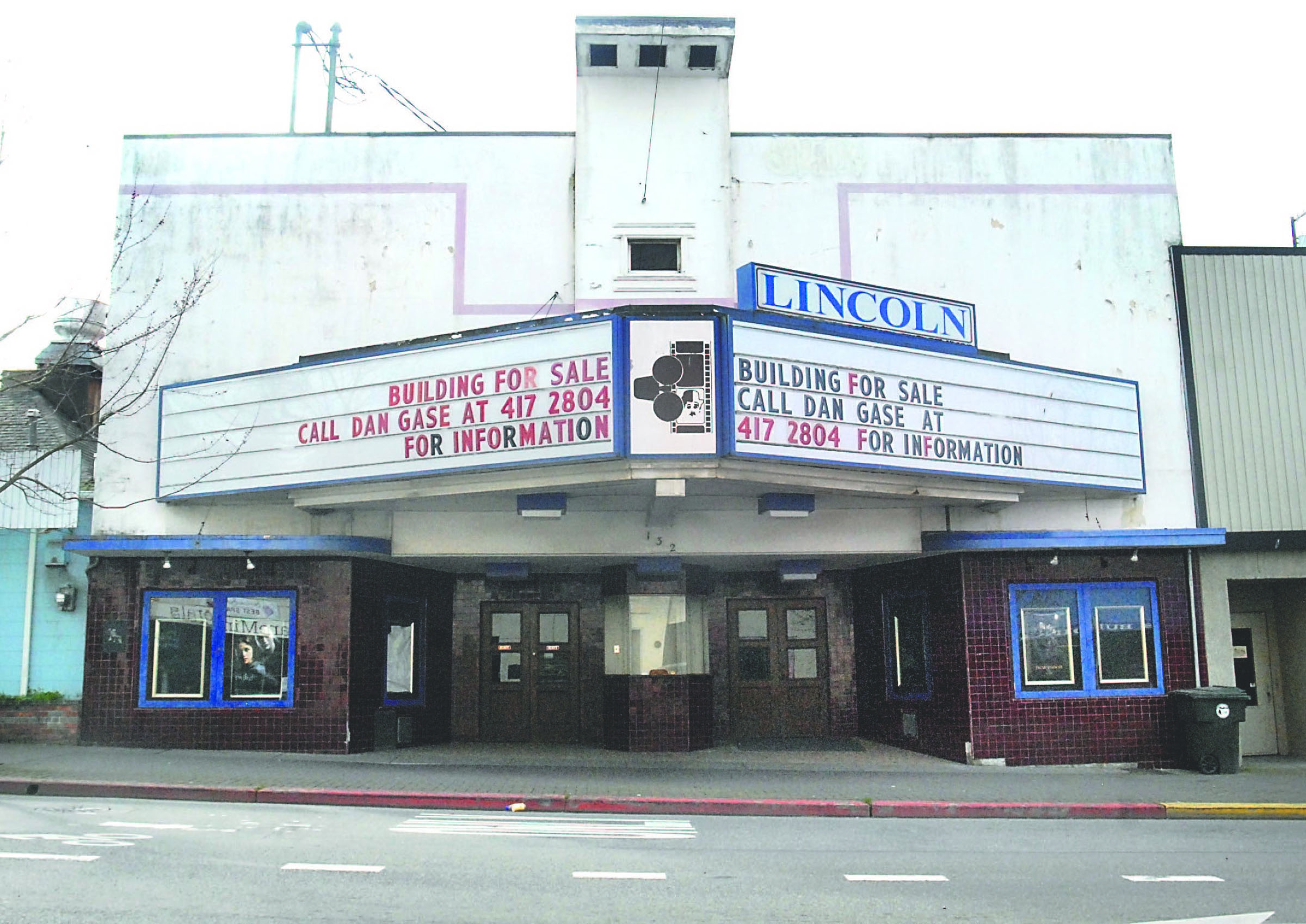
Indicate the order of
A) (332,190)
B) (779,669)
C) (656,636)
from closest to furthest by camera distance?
(332,190), (656,636), (779,669)

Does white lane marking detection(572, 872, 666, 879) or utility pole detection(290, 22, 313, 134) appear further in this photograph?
utility pole detection(290, 22, 313, 134)

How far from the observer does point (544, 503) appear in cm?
1434

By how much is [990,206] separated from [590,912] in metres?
12.9

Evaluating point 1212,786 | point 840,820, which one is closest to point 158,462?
point 840,820

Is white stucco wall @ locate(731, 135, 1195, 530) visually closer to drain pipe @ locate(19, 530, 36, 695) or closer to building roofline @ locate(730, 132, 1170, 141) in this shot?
building roofline @ locate(730, 132, 1170, 141)

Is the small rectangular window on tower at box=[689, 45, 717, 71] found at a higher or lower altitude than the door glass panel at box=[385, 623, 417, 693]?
higher

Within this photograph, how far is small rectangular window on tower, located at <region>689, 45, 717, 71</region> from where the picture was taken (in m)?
16.6

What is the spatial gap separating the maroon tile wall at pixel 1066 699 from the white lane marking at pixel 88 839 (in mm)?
10476

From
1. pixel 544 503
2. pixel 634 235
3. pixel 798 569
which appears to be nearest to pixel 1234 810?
pixel 798 569

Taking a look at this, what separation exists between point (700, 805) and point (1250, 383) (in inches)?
410

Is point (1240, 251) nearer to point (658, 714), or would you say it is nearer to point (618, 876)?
point (658, 714)

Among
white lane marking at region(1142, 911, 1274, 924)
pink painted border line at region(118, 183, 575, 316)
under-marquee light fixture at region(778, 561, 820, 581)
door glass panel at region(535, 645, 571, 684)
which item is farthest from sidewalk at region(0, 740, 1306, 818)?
pink painted border line at region(118, 183, 575, 316)

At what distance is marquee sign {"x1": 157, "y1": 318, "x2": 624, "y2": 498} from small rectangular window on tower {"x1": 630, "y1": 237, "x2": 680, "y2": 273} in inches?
154

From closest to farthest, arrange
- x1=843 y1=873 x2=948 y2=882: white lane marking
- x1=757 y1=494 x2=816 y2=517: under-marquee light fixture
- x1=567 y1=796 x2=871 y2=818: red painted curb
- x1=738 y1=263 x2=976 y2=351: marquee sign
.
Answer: x1=843 y1=873 x2=948 y2=882: white lane marking < x1=567 y1=796 x2=871 y2=818: red painted curb < x1=738 y1=263 x2=976 y2=351: marquee sign < x1=757 y1=494 x2=816 y2=517: under-marquee light fixture
